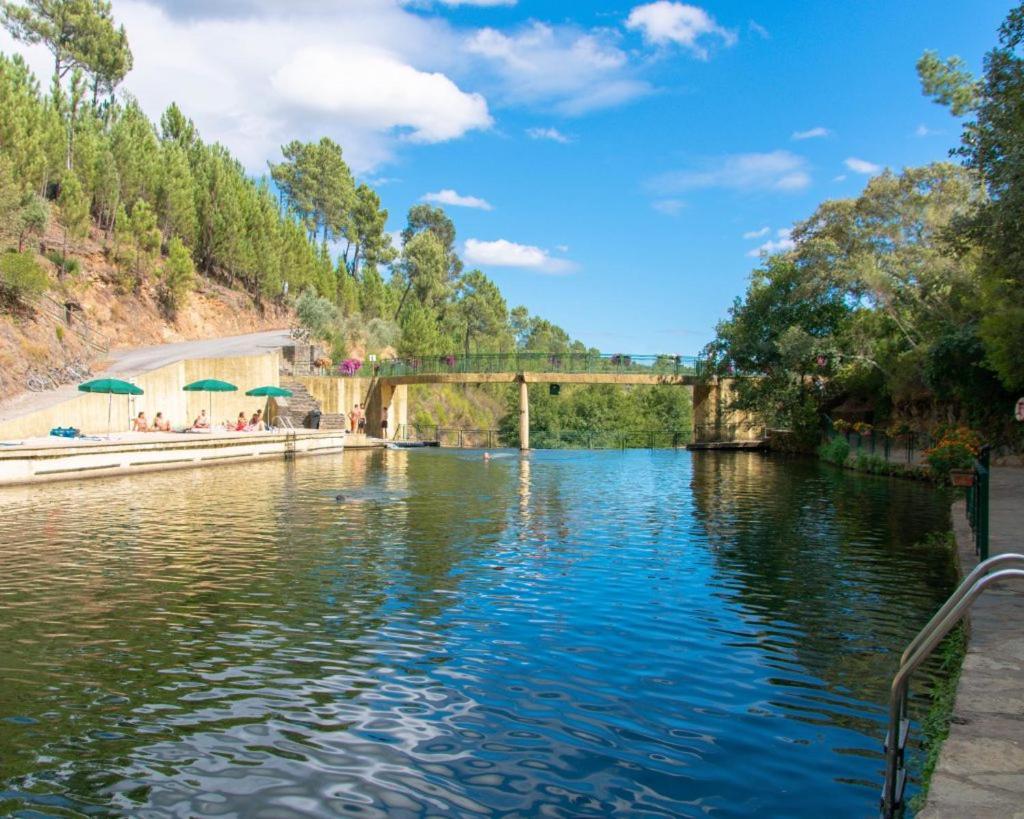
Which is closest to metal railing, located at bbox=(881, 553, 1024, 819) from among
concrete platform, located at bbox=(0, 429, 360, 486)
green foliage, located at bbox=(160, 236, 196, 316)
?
concrete platform, located at bbox=(0, 429, 360, 486)

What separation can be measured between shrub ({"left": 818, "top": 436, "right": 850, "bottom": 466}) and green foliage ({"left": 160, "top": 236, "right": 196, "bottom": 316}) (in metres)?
38.2

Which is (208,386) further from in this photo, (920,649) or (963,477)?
(920,649)

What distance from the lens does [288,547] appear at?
1311cm

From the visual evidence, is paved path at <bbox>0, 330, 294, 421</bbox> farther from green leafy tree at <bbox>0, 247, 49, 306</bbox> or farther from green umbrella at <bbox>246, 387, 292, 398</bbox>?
green leafy tree at <bbox>0, 247, 49, 306</bbox>

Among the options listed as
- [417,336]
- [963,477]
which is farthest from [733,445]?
[417,336]

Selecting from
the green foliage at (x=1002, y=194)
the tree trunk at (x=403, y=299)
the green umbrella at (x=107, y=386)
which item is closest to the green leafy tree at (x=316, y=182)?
the tree trunk at (x=403, y=299)

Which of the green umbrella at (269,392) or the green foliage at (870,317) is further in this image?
the green umbrella at (269,392)

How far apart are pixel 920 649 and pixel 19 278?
124 feet

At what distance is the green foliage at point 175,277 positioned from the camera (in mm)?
49750

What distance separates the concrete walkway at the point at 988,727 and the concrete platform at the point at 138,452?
21483 mm

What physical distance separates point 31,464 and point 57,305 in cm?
2055

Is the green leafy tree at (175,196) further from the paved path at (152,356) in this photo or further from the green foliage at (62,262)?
the green foliage at (62,262)

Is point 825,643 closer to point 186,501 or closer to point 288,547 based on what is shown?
point 288,547

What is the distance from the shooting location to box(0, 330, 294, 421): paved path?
28.8 meters
